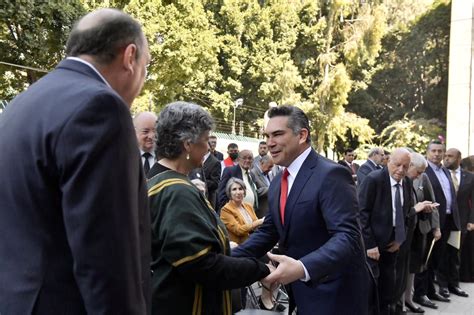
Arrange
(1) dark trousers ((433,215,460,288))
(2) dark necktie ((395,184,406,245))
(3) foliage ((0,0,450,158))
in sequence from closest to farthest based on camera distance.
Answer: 1. (2) dark necktie ((395,184,406,245))
2. (1) dark trousers ((433,215,460,288))
3. (3) foliage ((0,0,450,158))

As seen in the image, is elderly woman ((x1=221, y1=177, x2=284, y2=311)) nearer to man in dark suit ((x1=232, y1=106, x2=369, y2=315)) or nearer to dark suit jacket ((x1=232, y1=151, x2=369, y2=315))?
man in dark suit ((x1=232, y1=106, x2=369, y2=315))

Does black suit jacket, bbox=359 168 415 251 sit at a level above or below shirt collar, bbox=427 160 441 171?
below

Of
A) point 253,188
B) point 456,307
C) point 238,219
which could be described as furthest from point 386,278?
point 253,188

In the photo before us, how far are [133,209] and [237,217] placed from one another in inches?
185

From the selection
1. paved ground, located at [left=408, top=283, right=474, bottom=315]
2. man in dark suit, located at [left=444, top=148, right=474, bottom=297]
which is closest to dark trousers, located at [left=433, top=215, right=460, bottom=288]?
man in dark suit, located at [left=444, top=148, right=474, bottom=297]

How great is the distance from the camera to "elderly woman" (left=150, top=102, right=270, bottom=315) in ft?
7.57

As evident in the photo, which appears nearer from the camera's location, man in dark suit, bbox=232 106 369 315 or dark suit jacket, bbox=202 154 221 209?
man in dark suit, bbox=232 106 369 315

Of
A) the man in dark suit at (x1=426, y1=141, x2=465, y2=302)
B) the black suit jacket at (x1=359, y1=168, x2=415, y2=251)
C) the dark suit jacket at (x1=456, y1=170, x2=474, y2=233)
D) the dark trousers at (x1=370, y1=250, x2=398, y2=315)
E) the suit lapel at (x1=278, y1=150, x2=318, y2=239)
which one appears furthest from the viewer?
the dark suit jacket at (x1=456, y1=170, x2=474, y2=233)

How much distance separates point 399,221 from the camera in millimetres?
5602

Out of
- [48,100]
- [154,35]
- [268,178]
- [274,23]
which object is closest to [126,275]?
[48,100]

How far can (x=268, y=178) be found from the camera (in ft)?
28.2

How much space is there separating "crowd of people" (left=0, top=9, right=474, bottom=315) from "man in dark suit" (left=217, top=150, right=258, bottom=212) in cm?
238

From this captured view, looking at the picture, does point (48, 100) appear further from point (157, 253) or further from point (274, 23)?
point (274, 23)

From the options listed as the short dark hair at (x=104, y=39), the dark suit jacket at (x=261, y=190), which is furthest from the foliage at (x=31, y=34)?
the short dark hair at (x=104, y=39)
